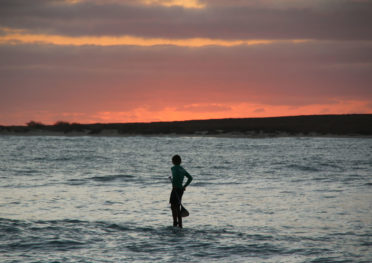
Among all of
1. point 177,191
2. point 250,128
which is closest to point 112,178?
point 177,191

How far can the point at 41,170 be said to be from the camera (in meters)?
32.4

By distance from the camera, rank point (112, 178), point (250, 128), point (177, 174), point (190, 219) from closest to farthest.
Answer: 1. point (177, 174)
2. point (190, 219)
3. point (112, 178)
4. point (250, 128)

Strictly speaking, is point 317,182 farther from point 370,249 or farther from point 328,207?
point 370,249

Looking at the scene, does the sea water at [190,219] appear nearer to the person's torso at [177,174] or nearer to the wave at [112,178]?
the wave at [112,178]

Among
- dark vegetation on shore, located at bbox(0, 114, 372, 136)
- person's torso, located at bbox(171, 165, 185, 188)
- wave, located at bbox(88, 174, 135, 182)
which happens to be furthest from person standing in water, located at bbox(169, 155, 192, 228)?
dark vegetation on shore, located at bbox(0, 114, 372, 136)

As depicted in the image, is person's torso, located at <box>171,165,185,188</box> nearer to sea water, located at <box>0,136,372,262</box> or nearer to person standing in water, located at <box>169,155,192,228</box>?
person standing in water, located at <box>169,155,192,228</box>

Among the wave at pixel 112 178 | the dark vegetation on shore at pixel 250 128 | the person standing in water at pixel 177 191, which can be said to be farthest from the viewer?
the dark vegetation on shore at pixel 250 128

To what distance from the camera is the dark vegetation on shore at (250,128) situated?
9550 cm

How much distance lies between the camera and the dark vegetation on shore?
95.5 meters

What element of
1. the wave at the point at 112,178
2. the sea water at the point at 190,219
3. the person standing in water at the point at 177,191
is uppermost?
the person standing in water at the point at 177,191

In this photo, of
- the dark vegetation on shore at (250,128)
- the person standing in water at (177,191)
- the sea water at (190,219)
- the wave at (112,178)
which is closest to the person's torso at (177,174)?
the person standing in water at (177,191)

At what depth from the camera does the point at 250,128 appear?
331 feet

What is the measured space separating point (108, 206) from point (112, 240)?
211 inches

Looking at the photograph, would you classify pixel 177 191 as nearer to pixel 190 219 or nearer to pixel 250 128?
pixel 190 219
